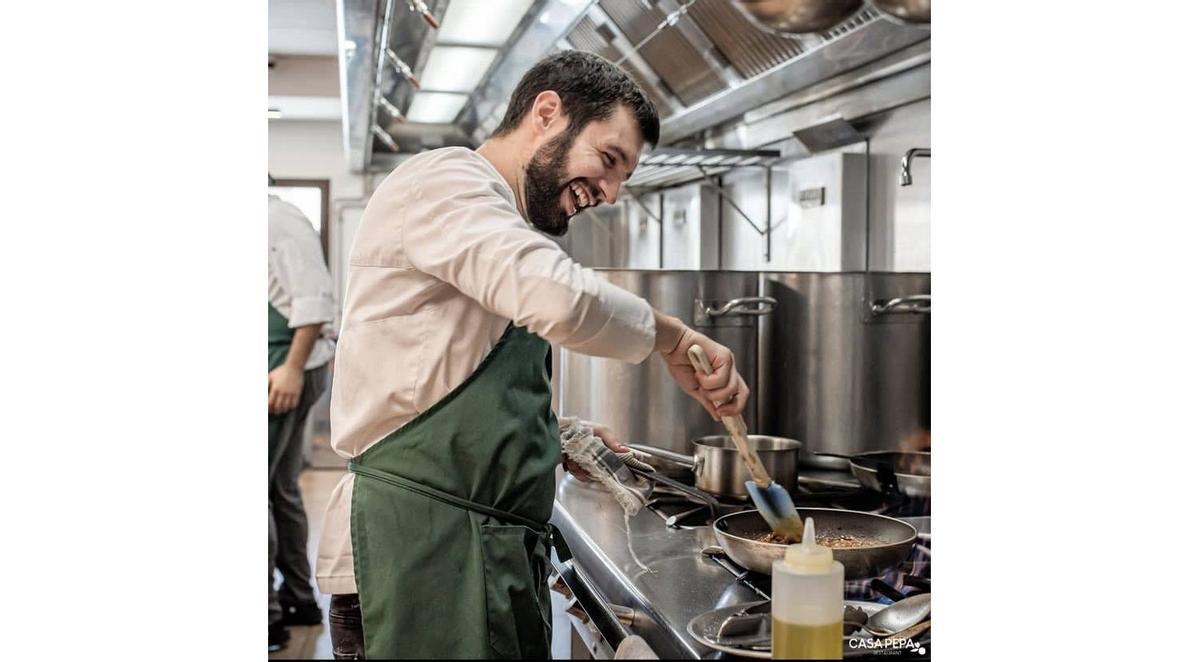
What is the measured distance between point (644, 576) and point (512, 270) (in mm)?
577

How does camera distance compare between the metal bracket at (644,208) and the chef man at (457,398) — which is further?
the metal bracket at (644,208)

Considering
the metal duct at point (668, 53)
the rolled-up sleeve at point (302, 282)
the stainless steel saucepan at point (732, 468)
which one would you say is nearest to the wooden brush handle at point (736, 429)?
the stainless steel saucepan at point (732, 468)

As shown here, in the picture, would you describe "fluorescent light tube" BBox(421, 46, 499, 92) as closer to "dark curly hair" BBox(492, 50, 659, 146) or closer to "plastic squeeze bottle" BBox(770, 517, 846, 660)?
"dark curly hair" BBox(492, 50, 659, 146)

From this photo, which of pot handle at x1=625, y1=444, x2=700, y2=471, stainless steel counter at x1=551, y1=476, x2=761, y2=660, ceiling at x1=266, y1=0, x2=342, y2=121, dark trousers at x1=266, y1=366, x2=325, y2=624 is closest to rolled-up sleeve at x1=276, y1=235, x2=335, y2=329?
dark trousers at x1=266, y1=366, x2=325, y2=624

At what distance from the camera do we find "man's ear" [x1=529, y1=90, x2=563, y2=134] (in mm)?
1401

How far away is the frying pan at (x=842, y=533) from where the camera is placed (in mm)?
1344

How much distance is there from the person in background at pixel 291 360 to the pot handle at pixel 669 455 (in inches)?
60.8

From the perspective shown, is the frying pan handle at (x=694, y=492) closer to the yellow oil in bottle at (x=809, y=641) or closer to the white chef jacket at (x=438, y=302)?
the white chef jacket at (x=438, y=302)

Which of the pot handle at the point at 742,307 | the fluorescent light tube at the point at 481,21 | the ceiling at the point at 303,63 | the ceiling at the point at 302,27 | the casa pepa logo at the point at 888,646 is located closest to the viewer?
the casa pepa logo at the point at 888,646
